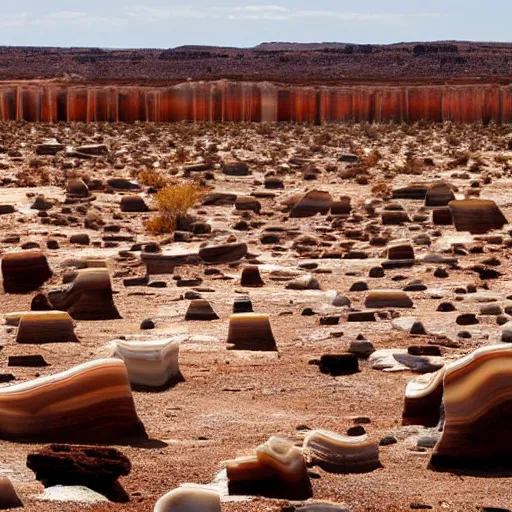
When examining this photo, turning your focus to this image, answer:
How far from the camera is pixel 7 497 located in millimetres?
4840

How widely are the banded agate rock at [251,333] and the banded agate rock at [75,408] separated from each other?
3059 millimetres

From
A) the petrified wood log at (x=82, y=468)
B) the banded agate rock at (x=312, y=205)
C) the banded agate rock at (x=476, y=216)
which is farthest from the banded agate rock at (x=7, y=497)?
the banded agate rock at (x=312, y=205)

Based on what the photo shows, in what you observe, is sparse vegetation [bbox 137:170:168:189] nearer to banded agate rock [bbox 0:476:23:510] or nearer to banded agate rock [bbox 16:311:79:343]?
banded agate rock [bbox 16:311:79:343]

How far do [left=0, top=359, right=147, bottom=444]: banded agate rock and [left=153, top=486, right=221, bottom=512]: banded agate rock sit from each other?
156 centimetres

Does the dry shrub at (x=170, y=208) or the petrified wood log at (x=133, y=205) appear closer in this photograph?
the dry shrub at (x=170, y=208)

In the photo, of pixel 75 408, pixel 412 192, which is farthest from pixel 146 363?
pixel 412 192

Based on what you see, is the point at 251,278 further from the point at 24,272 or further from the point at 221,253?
the point at 24,272

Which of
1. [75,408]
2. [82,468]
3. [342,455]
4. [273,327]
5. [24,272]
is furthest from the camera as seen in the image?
[24,272]

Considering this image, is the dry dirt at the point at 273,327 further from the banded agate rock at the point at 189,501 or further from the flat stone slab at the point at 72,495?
the banded agate rock at the point at 189,501

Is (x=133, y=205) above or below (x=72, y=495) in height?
below

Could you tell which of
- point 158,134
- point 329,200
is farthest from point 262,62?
point 329,200

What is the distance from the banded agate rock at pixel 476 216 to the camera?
16.5m

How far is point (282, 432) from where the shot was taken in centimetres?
654

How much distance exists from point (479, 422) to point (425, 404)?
88cm
